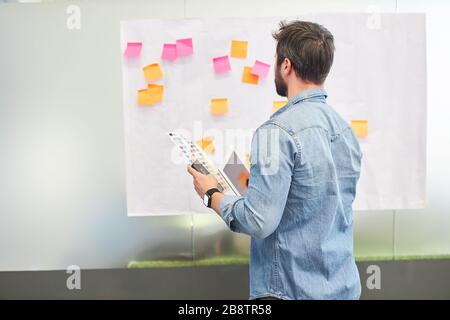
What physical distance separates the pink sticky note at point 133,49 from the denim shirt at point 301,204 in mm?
1302

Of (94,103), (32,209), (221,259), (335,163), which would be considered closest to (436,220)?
(221,259)

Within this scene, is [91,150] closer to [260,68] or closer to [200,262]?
[200,262]

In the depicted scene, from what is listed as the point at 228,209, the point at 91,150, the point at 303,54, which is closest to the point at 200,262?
the point at 91,150

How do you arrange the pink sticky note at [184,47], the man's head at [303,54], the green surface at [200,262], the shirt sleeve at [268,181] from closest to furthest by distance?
the shirt sleeve at [268,181]
the man's head at [303,54]
the pink sticky note at [184,47]
the green surface at [200,262]

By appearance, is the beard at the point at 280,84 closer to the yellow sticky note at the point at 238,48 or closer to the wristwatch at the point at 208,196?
the wristwatch at the point at 208,196

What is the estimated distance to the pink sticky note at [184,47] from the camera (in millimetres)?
2158

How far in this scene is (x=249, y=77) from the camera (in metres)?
2.19

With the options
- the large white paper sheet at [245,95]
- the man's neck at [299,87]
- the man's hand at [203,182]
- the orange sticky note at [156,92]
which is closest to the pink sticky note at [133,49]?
the large white paper sheet at [245,95]

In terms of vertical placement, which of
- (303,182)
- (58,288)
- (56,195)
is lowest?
(58,288)

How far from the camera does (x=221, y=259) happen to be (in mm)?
2332

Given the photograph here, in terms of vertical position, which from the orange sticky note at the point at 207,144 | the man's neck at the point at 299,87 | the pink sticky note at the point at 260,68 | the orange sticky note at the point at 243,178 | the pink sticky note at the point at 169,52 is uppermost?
the pink sticky note at the point at 169,52

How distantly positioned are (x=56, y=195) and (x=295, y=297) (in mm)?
1630

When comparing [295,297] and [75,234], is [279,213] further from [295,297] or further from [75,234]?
[75,234]
